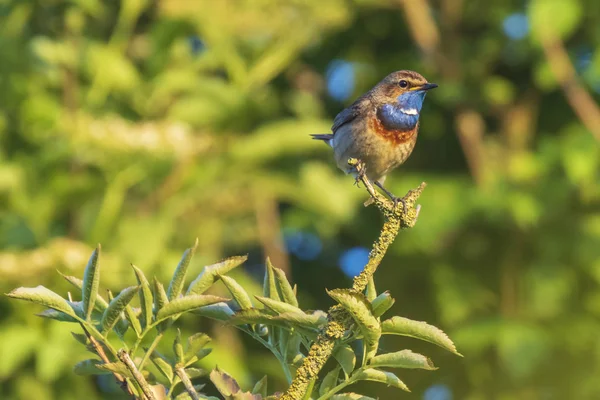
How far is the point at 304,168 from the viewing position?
5891mm

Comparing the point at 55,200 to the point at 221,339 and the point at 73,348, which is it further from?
the point at 221,339

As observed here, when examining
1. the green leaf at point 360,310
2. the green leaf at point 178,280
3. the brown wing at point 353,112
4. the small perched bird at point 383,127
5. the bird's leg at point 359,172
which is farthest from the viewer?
the brown wing at point 353,112

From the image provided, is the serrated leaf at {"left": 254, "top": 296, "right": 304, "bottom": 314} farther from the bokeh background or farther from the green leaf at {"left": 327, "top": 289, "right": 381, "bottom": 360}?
the bokeh background

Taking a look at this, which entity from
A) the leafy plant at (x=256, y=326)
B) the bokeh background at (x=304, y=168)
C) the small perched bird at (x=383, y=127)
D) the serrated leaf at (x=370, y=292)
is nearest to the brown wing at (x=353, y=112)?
the small perched bird at (x=383, y=127)

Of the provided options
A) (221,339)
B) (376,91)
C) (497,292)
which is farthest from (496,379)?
(376,91)

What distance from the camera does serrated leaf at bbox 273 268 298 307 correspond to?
176 cm

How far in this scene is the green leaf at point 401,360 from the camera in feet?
5.53

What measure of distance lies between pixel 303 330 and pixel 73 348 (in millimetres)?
3462

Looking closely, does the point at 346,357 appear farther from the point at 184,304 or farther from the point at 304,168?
the point at 304,168

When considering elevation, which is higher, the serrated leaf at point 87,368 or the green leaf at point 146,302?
the green leaf at point 146,302

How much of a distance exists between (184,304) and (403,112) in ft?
8.45

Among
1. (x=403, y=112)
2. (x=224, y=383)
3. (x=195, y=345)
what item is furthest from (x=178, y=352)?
(x=403, y=112)

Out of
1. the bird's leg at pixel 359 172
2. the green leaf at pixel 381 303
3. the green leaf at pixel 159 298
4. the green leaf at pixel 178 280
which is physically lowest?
the green leaf at pixel 159 298

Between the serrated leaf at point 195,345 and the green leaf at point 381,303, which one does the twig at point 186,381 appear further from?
the green leaf at point 381,303
